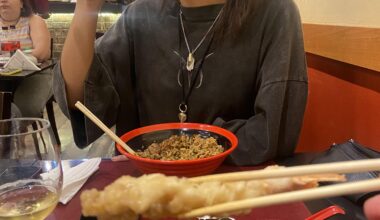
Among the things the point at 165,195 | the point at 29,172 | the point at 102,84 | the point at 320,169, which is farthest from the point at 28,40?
the point at 320,169

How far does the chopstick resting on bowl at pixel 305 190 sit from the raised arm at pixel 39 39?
338cm

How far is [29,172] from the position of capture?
0.71m

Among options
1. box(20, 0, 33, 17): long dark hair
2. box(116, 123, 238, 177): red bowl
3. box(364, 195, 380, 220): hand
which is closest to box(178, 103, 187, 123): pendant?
box(116, 123, 238, 177): red bowl

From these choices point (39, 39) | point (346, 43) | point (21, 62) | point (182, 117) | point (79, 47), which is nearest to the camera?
point (79, 47)

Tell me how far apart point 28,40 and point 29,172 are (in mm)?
3334

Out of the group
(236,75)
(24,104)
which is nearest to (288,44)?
(236,75)

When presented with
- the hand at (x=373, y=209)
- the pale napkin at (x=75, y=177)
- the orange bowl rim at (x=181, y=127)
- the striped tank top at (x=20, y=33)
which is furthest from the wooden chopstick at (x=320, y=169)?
the striped tank top at (x=20, y=33)

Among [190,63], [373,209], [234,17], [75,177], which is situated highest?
[234,17]

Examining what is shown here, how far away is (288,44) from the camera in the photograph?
121cm

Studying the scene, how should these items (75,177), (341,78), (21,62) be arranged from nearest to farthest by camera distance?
1. (75,177)
2. (341,78)
3. (21,62)

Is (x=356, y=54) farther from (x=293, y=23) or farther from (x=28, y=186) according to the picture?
(x=28, y=186)

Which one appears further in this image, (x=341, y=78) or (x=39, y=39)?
(x=39, y=39)

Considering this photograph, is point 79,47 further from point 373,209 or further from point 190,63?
point 373,209

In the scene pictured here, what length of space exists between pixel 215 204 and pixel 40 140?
0.37 meters
